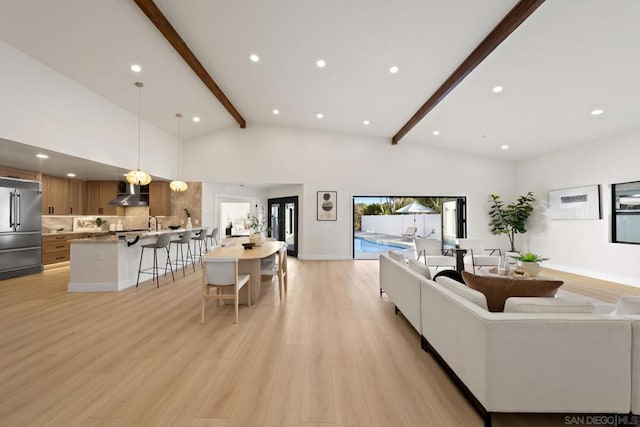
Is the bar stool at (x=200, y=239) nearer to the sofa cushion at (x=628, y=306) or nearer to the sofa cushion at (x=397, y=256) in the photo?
the sofa cushion at (x=397, y=256)

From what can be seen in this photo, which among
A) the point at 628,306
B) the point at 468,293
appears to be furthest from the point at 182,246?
the point at 628,306

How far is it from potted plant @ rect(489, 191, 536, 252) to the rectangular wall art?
1.58 ft

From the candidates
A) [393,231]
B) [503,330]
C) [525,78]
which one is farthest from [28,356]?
[393,231]

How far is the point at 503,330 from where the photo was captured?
146 cm

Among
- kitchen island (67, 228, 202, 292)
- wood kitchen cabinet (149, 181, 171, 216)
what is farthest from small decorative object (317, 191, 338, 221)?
kitchen island (67, 228, 202, 292)

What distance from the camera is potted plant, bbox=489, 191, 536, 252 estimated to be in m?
6.67

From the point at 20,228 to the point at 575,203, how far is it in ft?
38.7

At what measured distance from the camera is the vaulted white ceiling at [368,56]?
10.3ft

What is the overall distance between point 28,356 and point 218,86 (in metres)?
5.15

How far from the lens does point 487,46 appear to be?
3447 mm

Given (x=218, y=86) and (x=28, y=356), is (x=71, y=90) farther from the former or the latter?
(x=28, y=356)

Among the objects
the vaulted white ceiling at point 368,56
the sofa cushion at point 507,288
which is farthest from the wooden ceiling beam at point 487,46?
the sofa cushion at point 507,288

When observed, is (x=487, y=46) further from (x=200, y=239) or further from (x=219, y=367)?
(x=200, y=239)

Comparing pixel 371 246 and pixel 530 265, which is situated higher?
pixel 530 265
